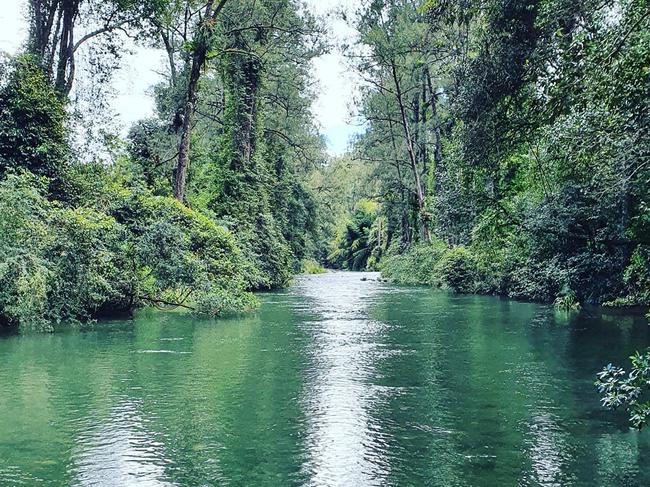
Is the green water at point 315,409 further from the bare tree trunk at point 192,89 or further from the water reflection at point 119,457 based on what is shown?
the bare tree trunk at point 192,89

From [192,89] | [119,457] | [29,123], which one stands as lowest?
[119,457]

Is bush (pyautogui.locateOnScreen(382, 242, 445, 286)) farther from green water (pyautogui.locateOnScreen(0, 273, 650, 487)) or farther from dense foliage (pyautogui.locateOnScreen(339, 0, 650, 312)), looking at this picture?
green water (pyautogui.locateOnScreen(0, 273, 650, 487))

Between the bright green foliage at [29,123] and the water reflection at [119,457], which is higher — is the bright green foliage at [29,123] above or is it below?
above

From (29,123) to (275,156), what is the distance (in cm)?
2123

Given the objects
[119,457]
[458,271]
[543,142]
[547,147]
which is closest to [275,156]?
[458,271]

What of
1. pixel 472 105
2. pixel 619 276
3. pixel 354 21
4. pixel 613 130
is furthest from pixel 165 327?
pixel 354 21

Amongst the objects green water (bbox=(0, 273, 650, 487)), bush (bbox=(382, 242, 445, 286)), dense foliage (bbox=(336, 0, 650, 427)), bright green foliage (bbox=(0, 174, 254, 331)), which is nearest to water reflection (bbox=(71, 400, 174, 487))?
green water (bbox=(0, 273, 650, 487))

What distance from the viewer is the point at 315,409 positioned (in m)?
8.09

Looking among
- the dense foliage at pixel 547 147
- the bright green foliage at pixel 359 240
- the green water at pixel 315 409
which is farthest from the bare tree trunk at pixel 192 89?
the bright green foliage at pixel 359 240

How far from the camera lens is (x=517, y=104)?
1316 centimetres

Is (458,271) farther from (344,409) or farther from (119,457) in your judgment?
(119,457)

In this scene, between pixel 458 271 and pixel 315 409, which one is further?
pixel 458 271

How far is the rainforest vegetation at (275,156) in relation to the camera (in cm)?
1106

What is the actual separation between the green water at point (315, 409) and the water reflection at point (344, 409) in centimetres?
3
